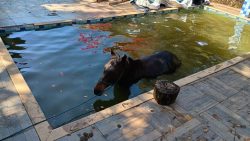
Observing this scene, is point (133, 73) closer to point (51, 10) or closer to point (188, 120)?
point (188, 120)

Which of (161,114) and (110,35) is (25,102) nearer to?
(161,114)

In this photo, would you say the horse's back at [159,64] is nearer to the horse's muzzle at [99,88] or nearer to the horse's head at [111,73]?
the horse's head at [111,73]

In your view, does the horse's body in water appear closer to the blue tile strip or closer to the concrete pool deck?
the concrete pool deck

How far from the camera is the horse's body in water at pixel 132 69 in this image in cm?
558

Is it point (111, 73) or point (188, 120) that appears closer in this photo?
point (188, 120)

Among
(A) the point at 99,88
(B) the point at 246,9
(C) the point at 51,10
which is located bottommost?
(A) the point at 99,88

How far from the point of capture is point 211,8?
15289 mm

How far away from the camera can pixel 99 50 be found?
852cm

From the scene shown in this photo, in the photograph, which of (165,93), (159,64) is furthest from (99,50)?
(165,93)

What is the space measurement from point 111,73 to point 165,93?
1379mm

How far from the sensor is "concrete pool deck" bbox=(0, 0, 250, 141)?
4.21 m

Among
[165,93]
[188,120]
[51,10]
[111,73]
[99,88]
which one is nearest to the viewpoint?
[188,120]

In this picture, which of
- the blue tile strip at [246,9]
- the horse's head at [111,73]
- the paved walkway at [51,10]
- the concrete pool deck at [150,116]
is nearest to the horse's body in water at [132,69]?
the horse's head at [111,73]

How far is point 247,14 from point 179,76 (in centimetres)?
869
